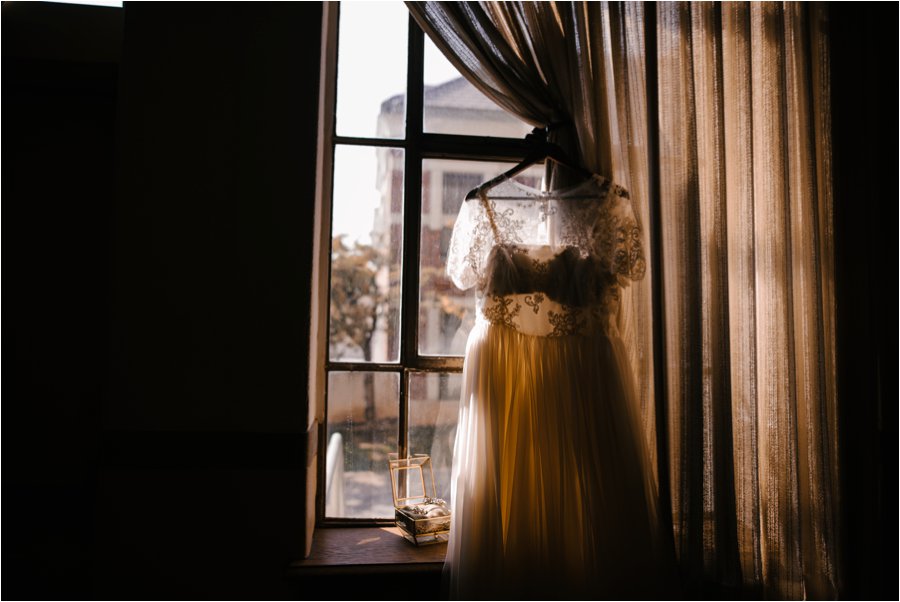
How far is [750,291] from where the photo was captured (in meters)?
1.44

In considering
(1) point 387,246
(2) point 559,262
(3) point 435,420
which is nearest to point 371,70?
(1) point 387,246

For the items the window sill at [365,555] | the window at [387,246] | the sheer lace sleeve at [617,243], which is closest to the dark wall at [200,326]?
the window sill at [365,555]

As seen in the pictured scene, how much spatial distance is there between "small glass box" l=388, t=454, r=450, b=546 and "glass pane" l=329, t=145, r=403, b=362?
1.14 ft

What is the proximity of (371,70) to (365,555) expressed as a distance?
1.55 meters

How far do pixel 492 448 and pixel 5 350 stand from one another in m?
1.53

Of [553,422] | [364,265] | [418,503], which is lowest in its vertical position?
[418,503]

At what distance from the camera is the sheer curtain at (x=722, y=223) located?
138 centimetres

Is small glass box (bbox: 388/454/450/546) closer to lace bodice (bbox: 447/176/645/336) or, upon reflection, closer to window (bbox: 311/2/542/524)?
window (bbox: 311/2/542/524)

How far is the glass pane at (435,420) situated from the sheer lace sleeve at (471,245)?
0.43 metres

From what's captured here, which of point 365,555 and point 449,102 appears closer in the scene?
point 365,555

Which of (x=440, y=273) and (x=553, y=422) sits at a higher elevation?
(x=440, y=273)

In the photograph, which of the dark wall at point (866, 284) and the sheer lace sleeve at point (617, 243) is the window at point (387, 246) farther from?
the dark wall at point (866, 284)

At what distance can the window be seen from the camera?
1.61m

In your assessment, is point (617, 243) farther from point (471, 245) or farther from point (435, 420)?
point (435, 420)
